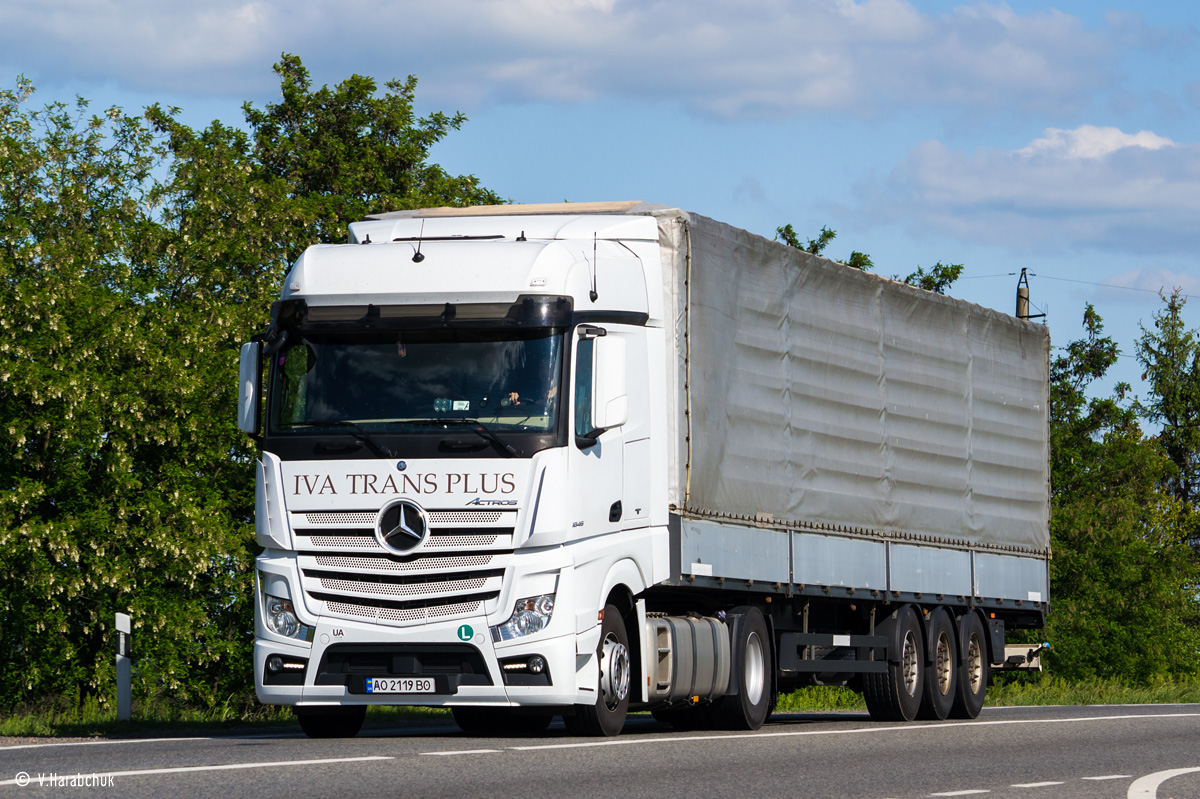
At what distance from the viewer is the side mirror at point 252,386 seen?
13.3 meters

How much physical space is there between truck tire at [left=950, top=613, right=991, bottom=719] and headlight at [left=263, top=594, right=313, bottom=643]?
374 inches

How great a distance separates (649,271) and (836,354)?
12.4 ft

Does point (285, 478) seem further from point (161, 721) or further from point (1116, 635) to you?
point (1116, 635)

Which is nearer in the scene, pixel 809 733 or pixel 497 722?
pixel 809 733

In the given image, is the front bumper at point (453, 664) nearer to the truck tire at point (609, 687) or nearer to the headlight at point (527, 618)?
the headlight at point (527, 618)

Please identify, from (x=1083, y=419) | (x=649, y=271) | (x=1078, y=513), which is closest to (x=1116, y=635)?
(x=1078, y=513)

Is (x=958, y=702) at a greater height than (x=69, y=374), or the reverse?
(x=69, y=374)

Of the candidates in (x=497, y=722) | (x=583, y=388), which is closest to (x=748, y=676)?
(x=497, y=722)

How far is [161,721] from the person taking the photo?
679 inches

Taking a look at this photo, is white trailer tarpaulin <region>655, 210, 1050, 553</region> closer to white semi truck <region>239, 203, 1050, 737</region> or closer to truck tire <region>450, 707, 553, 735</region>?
white semi truck <region>239, 203, 1050, 737</region>

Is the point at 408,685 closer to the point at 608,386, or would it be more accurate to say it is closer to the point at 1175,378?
the point at 608,386

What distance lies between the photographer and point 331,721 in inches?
555

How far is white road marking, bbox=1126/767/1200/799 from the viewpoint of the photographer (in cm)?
1037

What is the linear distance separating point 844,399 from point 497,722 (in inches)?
183
